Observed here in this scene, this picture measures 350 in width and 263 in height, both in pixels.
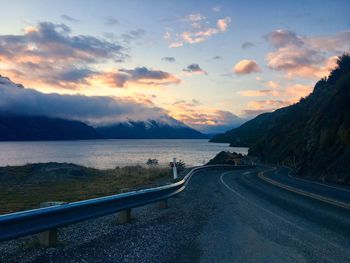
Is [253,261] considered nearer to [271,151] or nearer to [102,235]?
[102,235]

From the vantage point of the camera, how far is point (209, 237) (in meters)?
8.34

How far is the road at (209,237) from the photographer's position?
263 inches

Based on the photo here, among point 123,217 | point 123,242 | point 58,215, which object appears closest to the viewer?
point 58,215

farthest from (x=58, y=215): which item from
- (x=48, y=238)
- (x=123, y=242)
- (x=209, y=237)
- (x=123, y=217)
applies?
(x=209, y=237)

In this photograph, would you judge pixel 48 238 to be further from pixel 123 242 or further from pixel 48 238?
pixel 123 242

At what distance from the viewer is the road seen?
6668 mm

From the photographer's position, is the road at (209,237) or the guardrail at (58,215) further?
the road at (209,237)

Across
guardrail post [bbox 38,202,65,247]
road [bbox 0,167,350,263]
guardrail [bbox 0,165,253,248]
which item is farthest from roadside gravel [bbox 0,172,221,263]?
guardrail [bbox 0,165,253,248]

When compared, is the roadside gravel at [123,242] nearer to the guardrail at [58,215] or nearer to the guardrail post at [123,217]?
the guardrail post at [123,217]

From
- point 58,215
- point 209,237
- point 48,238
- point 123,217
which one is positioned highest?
point 58,215

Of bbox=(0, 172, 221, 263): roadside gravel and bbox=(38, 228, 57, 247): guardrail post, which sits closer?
bbox=(0, 172, 221, 263): roadside gravel

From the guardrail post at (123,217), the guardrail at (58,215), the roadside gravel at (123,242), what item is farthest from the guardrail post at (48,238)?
the guardrail post at (123,217)

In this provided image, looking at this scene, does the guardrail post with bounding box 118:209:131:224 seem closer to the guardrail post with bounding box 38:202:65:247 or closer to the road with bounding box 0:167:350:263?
the road with bounding box 0:167:350:263

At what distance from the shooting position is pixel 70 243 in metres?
7.43
